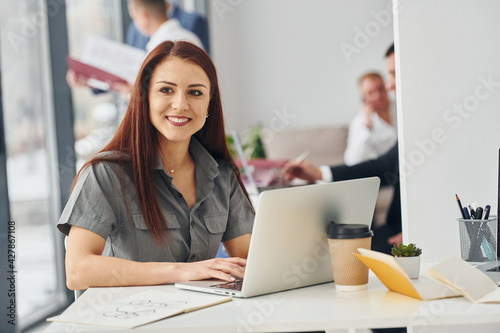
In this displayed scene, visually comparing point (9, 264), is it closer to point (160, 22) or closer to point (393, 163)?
point (393, 163)

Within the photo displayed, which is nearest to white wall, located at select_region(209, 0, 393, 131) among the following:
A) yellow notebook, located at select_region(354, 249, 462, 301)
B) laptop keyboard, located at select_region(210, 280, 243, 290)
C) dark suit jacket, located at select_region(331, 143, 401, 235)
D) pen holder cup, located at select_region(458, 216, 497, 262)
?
dark suit jacket, located at select_region(331, 143, 401, 235)

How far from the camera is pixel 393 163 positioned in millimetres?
3377

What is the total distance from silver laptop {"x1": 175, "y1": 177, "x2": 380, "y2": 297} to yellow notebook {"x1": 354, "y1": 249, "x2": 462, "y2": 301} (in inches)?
4.7

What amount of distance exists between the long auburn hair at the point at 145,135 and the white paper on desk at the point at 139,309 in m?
0.37

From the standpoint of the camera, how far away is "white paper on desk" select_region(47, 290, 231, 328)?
111 cm

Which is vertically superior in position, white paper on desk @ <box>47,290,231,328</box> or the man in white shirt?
the man in white shirt

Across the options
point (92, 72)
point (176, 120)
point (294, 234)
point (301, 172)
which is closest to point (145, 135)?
point (176, 120)

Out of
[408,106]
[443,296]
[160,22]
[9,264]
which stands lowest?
[9,264]

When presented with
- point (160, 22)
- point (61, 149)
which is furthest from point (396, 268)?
point (160, 22)

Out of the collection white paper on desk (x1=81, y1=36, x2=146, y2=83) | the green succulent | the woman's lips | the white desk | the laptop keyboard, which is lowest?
the white desk

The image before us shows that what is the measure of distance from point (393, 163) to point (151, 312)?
96.2 inches

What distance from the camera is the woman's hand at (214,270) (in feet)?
4.58

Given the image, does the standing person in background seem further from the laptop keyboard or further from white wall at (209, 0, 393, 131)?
the laptop keyboard

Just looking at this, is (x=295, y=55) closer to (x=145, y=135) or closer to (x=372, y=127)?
(x=372, y=127)
